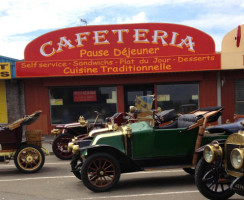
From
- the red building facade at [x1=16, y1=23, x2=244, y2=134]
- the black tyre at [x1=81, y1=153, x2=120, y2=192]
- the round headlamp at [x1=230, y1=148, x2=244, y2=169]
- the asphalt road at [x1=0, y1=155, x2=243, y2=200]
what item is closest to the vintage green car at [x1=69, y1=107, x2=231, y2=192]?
the black tyre at [x1=81, y1=153, x2=120, y2=192]

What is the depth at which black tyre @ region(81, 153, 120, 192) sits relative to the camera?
5016mm

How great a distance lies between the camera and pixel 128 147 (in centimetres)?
517

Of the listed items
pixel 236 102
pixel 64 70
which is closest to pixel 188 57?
pixel 236 102

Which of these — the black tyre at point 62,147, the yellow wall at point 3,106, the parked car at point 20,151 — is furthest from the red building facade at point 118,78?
the parked car at point 20,151

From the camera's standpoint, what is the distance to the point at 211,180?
429 centimetres

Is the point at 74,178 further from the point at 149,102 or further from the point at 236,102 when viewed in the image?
the point at 236,102

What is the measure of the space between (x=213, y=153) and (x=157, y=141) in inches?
53.6

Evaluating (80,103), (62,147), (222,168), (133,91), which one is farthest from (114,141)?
(80,103)

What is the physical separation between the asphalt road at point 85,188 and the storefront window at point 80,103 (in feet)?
19.0

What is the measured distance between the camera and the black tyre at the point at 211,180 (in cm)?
423

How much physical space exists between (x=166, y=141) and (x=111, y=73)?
671 centimetres

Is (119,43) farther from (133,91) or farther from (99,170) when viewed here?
(99,170)

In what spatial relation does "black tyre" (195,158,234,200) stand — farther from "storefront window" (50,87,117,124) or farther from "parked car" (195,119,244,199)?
"storefront window" (50,87,117,124)

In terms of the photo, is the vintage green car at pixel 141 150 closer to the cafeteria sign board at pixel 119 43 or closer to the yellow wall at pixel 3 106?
the cafeteria sign board at pixel 119 43
